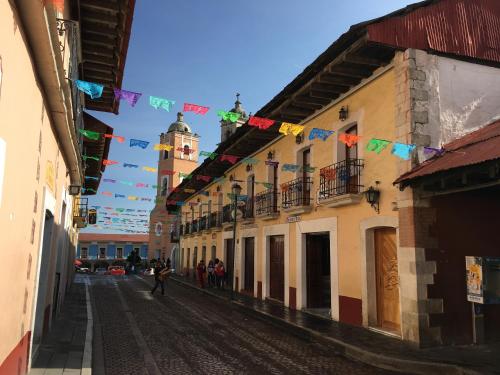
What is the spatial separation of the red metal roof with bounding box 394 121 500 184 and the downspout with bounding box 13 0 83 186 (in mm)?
5943

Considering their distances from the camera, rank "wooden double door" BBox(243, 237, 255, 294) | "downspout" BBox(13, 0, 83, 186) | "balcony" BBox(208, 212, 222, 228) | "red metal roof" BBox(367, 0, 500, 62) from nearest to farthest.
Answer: "downspout" BBox(13, 0, 83, 186)
"red metal roof" BBox(367, 0, 500, 62)
"wooden double door" BBox(243, 237, 255, 294)
"balcony" BBox(208, 212, 222, 228)

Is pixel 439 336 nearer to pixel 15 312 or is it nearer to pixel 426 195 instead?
pixel 426 195

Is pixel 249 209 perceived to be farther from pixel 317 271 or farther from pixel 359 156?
pixel 359 156

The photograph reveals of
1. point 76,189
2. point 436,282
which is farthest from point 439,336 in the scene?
point 76,189

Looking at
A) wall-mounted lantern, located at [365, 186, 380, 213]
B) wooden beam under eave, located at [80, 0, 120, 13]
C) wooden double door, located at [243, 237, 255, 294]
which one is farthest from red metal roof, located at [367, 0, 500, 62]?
wooden double door, located at [243, 237, 255, 294]

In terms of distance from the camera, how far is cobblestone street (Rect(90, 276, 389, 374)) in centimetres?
697

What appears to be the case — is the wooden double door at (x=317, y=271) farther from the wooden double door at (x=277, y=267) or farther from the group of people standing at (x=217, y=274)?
the group of people standing at (x=217, y=274)

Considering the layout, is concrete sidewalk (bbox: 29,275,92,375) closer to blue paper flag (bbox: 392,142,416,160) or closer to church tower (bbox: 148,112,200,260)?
blue paper flag (bbox: 392,142,416,160)

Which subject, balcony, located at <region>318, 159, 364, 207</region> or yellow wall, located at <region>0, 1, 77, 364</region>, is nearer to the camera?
yellow wall, located at <region>0, 1, 77, 364</region>

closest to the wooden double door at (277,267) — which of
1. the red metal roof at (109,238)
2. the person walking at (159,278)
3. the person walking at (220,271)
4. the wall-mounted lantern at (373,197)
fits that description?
the person walking at (220,271)

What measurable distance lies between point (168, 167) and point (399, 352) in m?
42.7

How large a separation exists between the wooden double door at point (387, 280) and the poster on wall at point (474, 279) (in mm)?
1506

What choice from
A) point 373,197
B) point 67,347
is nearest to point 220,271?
point 373,197

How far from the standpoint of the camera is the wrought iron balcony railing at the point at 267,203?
15.0m
